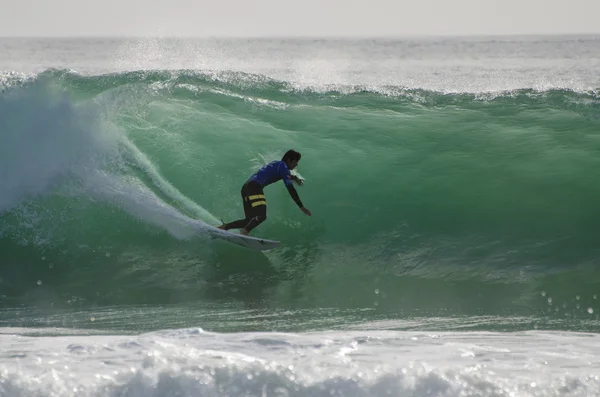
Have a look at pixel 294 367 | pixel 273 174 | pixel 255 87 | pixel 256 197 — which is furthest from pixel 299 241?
pixel 255 87

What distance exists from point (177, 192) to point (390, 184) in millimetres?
2783

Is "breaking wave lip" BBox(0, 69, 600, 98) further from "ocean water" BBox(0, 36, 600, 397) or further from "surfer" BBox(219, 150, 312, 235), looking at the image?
"surfer" BBox(219, 150, 312, 235)

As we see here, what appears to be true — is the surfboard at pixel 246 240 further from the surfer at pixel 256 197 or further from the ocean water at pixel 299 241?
the ocean water at pixel 299 241

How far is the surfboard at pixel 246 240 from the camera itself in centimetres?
842

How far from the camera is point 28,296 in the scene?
26.7 ft

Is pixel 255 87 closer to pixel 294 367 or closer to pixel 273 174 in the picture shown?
pixel 273 174

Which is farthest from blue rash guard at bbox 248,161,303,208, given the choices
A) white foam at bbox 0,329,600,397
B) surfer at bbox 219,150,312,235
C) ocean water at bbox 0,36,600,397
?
white foam at bbox 0,329,600,397

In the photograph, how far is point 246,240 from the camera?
845cm

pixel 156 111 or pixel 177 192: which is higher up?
pixel 156 111

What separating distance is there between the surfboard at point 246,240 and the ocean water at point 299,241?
0.66ft

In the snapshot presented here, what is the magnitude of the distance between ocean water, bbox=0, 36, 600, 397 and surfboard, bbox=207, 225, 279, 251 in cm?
20

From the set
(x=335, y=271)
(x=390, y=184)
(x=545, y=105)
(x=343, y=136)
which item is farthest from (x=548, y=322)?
(x=545, y=105)

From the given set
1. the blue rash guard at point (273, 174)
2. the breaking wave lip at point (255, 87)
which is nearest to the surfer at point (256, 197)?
the blue rash guard at point (273, 174)

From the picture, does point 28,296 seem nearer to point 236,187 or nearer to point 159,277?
point 159,277
